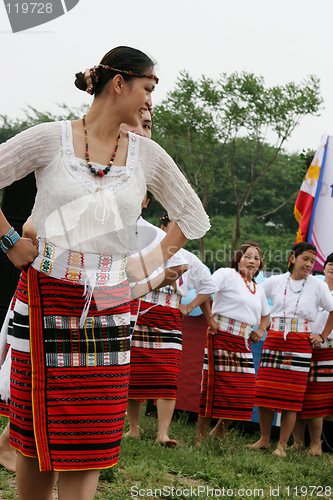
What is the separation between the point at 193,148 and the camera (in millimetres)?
15898

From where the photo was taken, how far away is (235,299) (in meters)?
4.88

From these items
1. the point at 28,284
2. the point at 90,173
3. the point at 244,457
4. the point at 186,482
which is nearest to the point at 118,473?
the point at 186,482

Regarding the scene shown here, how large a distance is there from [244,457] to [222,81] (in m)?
13.0

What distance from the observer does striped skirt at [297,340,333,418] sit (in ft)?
16.1

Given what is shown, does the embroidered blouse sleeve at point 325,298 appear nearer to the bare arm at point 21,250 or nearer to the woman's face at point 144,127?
the woman's face at point 144,127

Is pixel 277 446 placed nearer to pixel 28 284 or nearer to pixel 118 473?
pixel 118 473

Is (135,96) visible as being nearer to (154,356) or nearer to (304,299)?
(154,356)

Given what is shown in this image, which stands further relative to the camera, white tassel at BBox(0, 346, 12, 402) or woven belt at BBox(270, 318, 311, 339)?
woven belt at BBox(270, 318, 311, 339)

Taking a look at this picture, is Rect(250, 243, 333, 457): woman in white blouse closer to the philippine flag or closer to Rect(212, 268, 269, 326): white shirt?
Rect(212, 268, 269, 326): white shirt

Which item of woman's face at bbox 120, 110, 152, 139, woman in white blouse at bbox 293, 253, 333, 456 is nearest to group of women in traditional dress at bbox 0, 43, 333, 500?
woman's face at bbox 120, 110, 152, 139

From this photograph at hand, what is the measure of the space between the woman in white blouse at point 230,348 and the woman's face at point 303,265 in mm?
365

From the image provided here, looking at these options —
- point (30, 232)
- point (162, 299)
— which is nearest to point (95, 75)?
point (30, 232)

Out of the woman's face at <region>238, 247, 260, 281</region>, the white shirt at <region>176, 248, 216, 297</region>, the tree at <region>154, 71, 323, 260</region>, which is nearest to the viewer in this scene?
the white shirt at <region>176, 248, 216, 297</region>

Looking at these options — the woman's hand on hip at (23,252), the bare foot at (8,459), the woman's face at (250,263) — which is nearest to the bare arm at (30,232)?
the woman's hand on hip at (23,252)
